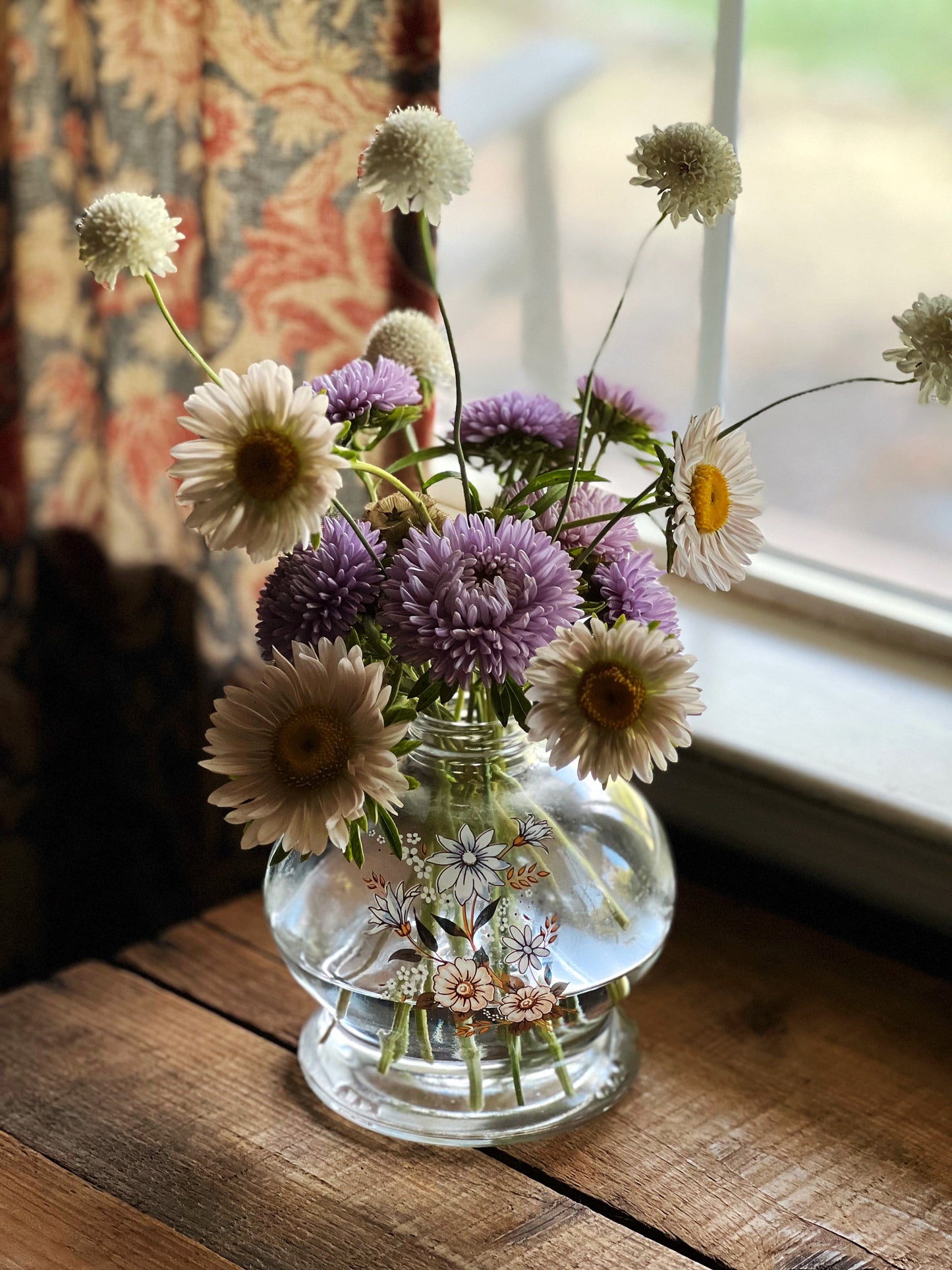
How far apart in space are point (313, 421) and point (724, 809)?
2.01ft

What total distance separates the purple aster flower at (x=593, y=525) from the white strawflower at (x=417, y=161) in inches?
6.3

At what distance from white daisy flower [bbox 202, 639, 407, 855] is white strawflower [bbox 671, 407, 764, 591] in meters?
0.15

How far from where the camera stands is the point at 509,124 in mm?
1223

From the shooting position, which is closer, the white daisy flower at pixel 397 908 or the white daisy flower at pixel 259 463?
the white daisy flower at pixel 259 463

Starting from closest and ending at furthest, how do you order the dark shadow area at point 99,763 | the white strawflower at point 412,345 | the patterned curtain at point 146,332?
1. the white strawflower at point 412,345
2. the patterned curtain at point 146,332
3. the dark shadow area at point 99,763

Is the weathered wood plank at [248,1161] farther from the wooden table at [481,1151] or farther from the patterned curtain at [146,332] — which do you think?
the patterned curtain at [146,332]

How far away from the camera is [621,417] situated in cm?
73

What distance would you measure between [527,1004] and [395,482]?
0.90 feet

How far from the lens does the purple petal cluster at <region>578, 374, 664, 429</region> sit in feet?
2.40

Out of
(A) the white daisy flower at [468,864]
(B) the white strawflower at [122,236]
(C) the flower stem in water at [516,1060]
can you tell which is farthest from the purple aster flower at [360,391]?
(C) the flower stem in water at [516,1060]

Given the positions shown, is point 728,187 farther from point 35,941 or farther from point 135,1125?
point 35,941

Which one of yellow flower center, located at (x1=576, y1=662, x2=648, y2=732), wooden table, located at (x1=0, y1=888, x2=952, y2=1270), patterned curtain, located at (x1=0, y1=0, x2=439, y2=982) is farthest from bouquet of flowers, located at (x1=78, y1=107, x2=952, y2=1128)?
patterned curtain, located at (x1=0, y1=0, x2=439, y2=982)

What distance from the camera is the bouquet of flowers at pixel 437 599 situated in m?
0.57

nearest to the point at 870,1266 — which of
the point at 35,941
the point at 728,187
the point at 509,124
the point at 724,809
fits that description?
the point at 724,809
